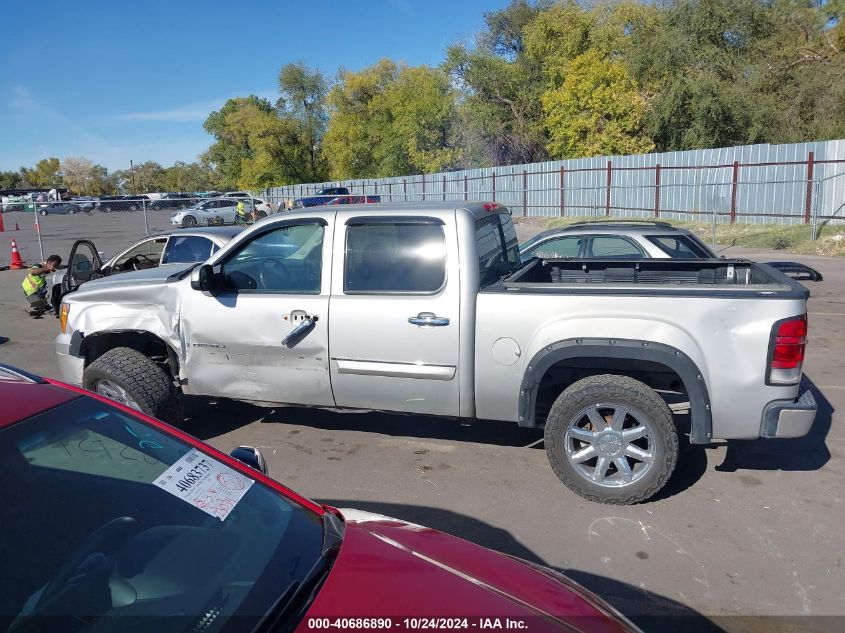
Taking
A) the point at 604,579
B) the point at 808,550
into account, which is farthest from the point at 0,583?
the point at 808,550

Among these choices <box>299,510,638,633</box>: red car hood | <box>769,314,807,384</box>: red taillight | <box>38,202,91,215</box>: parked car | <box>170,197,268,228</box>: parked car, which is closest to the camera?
<box>299,510,638,633</box>: red car hood

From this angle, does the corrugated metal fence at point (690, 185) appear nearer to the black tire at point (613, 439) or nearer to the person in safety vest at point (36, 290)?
the person in safety vest at point (36, 290)

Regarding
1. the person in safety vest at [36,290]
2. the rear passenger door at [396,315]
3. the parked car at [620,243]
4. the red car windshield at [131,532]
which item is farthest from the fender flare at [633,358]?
the person in safety vest at [36,290]

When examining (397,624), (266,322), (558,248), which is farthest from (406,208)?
(558,248)

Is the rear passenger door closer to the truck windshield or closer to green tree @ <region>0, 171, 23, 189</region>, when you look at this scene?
the truck windshield

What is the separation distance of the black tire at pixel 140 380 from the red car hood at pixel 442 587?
11.2 ft

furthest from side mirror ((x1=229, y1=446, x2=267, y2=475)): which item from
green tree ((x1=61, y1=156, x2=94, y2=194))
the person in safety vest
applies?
green tree ((x1=61, y1=156, x2=94, y2=194))

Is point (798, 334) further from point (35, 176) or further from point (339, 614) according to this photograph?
point (35, 176)

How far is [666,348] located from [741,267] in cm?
185

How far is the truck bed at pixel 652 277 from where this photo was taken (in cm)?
429

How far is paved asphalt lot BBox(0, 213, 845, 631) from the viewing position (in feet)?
11.5

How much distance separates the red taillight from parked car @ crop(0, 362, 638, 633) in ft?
7.77

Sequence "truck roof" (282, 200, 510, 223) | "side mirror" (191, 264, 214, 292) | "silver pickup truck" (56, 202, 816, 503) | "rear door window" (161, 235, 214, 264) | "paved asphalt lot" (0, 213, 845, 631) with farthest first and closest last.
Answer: "rear door window" (161, 235, 214, 264), "side mirror" (191, 264, 214, 292), "truck roof" (282, 200, 510, 223), "silver pickup truck" (56, 202, 816, 503), "paved asphalt lot" (0, 213, 845, 631)

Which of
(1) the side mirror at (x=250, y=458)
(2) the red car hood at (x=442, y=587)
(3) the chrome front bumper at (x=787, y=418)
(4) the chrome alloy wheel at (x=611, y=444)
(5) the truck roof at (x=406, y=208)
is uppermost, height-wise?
(5) the truck roof at (x=406, y=208)
